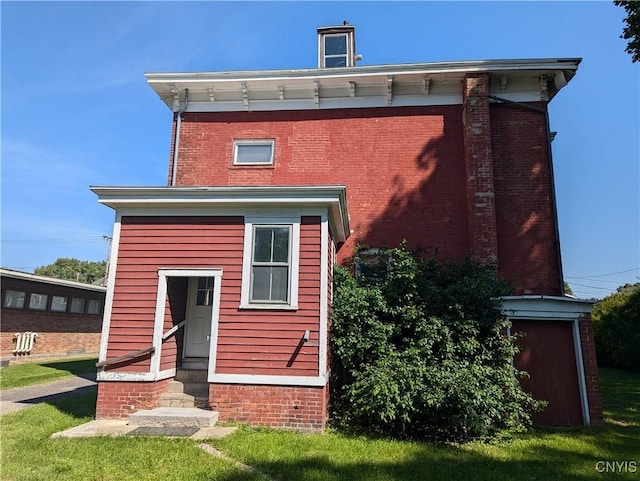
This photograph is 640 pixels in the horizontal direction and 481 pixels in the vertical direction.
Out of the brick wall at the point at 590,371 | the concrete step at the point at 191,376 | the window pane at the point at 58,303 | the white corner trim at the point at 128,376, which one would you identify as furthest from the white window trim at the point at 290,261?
the window pane at the point at 58,303

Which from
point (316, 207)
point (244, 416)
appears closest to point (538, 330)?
point (316, 207)

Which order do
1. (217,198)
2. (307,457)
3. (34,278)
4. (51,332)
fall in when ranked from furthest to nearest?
(51,332) → (34,278) → (217,198) → (307,457)

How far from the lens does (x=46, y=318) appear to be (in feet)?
63.6

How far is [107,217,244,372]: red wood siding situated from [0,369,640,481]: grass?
1.66 meters

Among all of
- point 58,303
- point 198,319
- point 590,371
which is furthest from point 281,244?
point 58,303

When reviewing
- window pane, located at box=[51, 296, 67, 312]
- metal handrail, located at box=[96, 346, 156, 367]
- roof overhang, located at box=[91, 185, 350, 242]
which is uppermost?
roof overhang, located at box=[91, 185, 350, 242]

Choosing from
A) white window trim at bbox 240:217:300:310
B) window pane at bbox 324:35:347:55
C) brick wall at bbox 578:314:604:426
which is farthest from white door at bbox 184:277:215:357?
window pane at bbox 324:35:347:55

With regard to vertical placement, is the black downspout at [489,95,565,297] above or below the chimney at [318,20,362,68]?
below

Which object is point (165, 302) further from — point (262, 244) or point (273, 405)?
point (273, 405)

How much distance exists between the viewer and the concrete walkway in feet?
28.5

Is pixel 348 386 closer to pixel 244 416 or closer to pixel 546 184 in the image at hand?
pixel 244 416

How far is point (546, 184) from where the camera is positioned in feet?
32.4

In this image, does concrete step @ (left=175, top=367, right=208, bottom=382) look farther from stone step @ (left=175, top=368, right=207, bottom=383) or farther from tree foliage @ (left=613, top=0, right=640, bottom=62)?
tree foliage @ (left=613, top=0, right=640, bottom=62)

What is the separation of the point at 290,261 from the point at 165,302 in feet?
7.57
